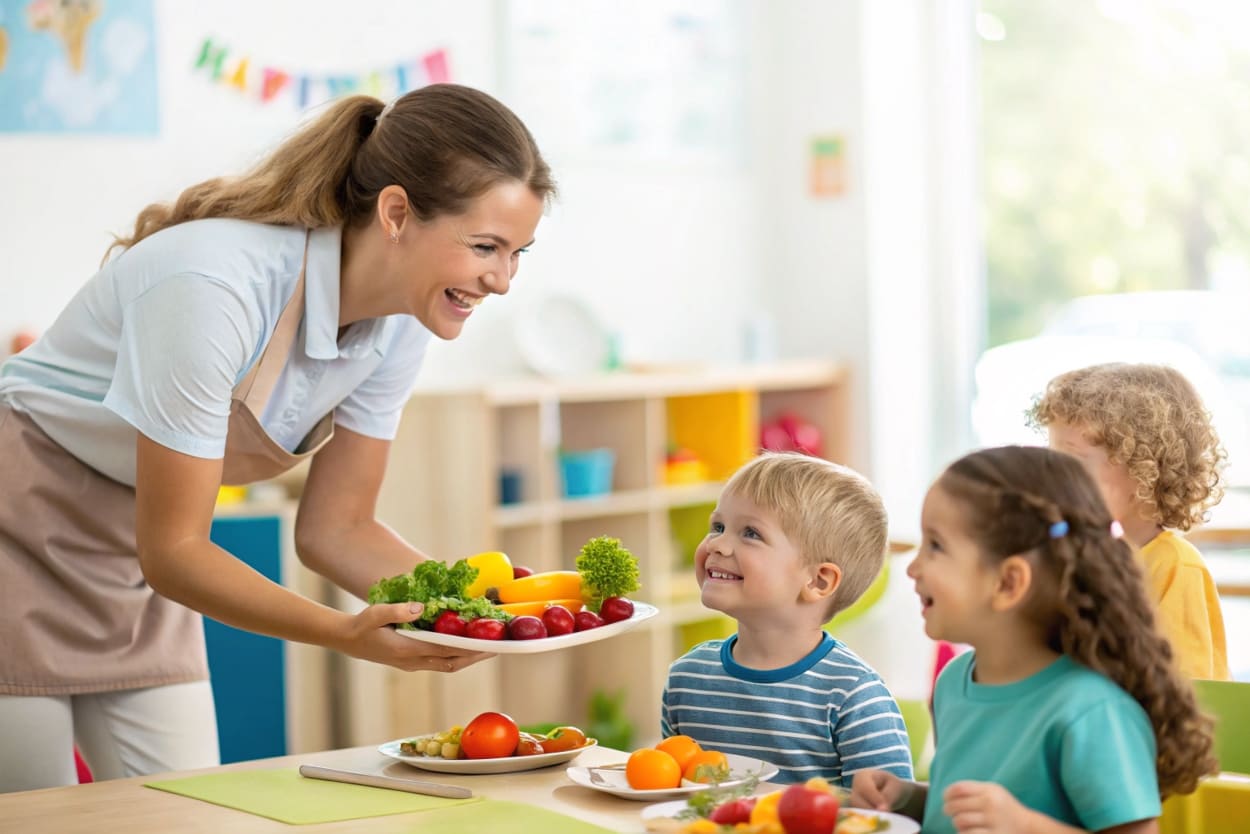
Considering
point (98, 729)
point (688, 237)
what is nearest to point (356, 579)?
point (98, 729)

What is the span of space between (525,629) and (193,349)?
54cm

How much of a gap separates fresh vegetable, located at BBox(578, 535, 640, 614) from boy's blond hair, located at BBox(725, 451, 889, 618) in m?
0.20

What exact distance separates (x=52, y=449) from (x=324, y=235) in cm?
47

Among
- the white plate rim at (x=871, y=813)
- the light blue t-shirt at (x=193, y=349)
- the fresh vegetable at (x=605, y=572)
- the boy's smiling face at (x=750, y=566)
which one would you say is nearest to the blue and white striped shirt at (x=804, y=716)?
the boy's smiling face at (x=750, y=566)

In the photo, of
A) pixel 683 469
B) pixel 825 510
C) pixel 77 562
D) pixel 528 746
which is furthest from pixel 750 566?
pixel 683 469

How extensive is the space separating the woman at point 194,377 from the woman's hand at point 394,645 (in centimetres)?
10

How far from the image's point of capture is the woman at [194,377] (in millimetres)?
1872

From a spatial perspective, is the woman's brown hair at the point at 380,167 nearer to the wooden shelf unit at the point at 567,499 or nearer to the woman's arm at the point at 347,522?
the woman's arm at the point at 347,522

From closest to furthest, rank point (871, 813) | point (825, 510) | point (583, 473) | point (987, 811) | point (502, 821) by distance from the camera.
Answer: point (987, 811) → point (871, 813) → point (502, 821) → point (825, 510) → point (583, 473)

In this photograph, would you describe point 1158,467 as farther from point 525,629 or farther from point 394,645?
point 394,645

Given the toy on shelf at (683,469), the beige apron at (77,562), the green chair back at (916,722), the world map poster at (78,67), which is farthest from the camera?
the toy on shelf at (683,469)

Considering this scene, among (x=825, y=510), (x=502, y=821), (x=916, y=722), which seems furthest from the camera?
(x=916, y=722)

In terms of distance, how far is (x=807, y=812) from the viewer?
4.39ft

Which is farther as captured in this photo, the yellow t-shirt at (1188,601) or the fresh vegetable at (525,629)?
the yellow t-shirt at (1188,601)
